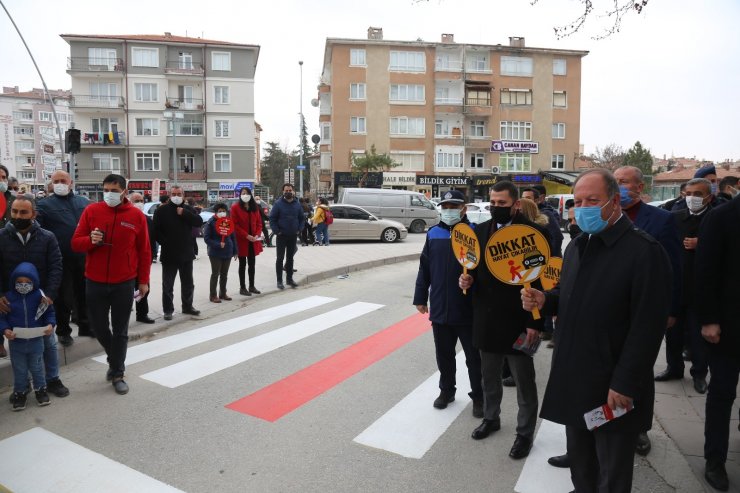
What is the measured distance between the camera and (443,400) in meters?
4.86

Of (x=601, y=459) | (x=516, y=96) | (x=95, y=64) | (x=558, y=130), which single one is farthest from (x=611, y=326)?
(x=95, y=64)

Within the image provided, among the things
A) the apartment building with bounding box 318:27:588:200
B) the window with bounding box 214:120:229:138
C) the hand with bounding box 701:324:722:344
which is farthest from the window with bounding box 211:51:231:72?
the hand with bounding box 701:324:722:344

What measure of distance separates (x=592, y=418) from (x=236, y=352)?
479cm

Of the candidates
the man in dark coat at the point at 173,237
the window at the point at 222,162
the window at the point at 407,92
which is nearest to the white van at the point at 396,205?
the man in dark coat at the point at 173,237

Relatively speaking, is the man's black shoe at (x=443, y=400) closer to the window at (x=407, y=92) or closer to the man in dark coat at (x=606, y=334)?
the man in dark coat at (x=606, y=334)

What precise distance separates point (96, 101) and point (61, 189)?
4822 centimetres

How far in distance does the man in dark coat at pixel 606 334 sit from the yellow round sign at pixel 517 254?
28.4 inches

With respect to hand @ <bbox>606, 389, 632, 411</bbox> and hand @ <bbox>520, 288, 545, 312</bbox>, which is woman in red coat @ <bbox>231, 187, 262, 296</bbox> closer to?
hand @ <bbox>520, 288, 545, 312</bbox>

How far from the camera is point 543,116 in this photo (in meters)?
48.5

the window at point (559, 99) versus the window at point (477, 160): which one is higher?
the window at point (559, 99)

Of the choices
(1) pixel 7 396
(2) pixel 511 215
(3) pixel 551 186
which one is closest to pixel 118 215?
(1) pixel 7 396

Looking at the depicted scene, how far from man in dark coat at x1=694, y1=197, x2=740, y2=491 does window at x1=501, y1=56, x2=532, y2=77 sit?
1914 inches

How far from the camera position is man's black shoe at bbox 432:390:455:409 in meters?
4.84

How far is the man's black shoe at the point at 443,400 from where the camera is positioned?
191 inches
